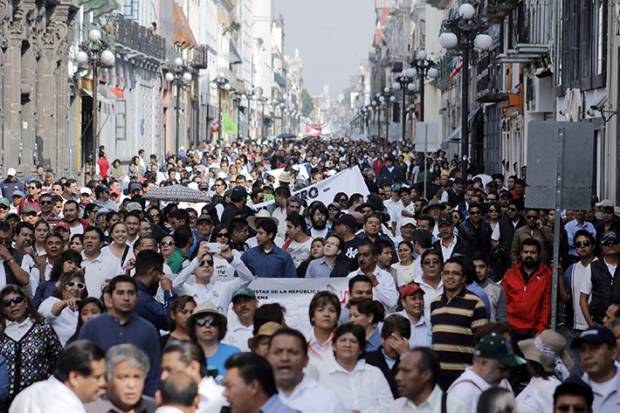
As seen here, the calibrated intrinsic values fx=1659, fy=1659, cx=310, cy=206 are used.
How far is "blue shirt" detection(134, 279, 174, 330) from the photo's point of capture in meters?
12.1

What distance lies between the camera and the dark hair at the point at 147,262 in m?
12.5

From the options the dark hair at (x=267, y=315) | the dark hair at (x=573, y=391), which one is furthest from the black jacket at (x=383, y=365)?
the dark hair at (x=573, y=391)

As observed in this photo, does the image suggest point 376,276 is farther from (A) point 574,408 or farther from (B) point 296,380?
(A) point 574,408

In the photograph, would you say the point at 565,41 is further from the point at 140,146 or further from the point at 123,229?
the point at 140,146

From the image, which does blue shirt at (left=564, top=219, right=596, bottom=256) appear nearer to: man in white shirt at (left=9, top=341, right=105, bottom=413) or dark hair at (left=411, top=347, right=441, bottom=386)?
dark hair at (left=411, top=347, right=441, bottom=386)

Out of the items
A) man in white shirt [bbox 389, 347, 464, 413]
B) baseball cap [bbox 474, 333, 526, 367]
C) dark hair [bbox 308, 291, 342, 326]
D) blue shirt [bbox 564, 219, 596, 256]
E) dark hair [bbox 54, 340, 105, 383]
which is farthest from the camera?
blue shirt [bbox 564, 219, 596, 256]

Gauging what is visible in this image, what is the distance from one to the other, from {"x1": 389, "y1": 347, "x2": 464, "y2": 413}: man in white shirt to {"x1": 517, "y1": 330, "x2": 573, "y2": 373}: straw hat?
0.94 metres

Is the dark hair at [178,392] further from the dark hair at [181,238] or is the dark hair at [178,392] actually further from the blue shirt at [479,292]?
the dark hair at [181,238]

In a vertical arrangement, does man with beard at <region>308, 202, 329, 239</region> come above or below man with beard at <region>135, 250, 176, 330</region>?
above

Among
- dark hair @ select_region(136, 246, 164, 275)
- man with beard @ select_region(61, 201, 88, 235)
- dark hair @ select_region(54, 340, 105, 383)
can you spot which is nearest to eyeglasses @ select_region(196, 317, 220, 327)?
dark hair @ select_region(54, 340, 105, 383)

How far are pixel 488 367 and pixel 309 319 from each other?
2.81 m

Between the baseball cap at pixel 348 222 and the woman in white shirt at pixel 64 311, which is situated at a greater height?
the baseball cap at pixel 348 222

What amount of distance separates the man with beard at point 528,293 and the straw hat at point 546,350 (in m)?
4.28

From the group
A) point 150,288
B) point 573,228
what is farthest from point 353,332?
point 573,228
